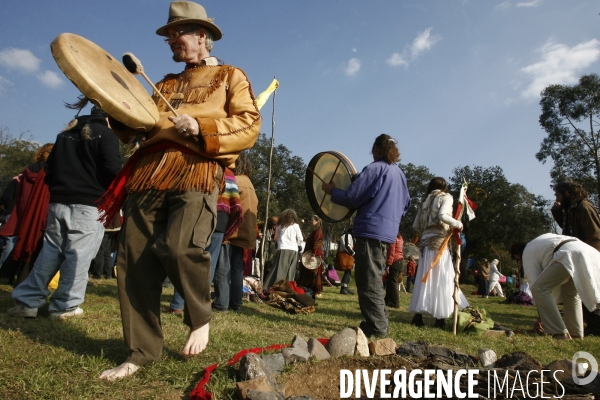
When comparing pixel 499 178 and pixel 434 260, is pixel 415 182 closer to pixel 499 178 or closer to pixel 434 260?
pixel 499 178

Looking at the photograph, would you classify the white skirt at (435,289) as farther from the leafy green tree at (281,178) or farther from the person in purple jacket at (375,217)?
the leafy green tree at (281,178)

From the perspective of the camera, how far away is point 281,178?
5406 centimetres

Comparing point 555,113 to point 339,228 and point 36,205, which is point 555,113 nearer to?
point 339,228

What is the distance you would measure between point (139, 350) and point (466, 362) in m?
1.98

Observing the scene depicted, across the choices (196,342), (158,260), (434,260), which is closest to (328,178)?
(434,260)

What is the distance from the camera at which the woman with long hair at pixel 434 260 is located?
18.8 feet

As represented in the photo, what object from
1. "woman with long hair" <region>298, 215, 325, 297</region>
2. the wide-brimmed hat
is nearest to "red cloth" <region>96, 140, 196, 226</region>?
the wide-brimmed hat

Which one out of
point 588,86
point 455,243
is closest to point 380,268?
point 455,243

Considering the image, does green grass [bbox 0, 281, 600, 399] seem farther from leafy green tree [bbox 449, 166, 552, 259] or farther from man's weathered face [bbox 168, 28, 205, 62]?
leafy green tree [bbox 449, 166, 552, 259]

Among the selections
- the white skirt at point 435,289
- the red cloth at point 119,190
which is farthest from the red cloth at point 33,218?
the white skirt at point 435,289

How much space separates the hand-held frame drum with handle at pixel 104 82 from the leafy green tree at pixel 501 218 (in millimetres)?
39014

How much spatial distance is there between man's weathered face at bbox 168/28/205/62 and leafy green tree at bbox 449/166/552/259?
3865cm

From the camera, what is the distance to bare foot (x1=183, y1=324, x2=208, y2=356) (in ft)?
8.75

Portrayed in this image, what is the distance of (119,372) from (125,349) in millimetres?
646
